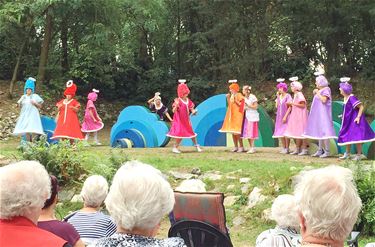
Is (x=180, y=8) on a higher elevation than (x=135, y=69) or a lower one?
higher

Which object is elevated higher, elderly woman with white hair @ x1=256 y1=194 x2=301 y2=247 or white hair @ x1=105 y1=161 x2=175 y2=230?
white hair @ x1=105 y1=161 x2=175 y2=230

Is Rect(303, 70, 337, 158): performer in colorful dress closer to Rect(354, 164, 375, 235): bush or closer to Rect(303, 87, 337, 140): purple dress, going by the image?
Rect(303, 87, 337, 140): purple dress

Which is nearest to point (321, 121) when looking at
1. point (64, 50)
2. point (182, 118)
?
point (182, 118)

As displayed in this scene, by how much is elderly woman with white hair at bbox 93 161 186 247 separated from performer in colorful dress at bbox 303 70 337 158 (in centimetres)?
872

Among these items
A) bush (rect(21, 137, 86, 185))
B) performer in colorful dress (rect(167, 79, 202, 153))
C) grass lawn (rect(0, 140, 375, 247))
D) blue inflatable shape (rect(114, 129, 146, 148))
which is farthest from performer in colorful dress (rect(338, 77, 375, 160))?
blue inflatable shape (rect(114, 129, 146, 148))

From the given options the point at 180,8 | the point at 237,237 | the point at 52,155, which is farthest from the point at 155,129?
Result: the point at 180,8

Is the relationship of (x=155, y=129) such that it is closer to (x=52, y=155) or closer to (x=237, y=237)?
(x=52, y=155)

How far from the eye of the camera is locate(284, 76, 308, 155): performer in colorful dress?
11.3 meters

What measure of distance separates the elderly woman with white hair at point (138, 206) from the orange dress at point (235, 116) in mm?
9857

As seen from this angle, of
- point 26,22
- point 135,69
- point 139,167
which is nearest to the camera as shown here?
point 139,167

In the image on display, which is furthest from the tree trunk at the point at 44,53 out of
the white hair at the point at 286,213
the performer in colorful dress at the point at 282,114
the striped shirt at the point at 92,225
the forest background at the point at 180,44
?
the white hair at the point at 286,213

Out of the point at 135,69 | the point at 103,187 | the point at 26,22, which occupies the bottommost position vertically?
the point at 103,187

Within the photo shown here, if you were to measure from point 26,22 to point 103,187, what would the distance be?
16.8 meters

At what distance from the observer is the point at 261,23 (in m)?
21.1
